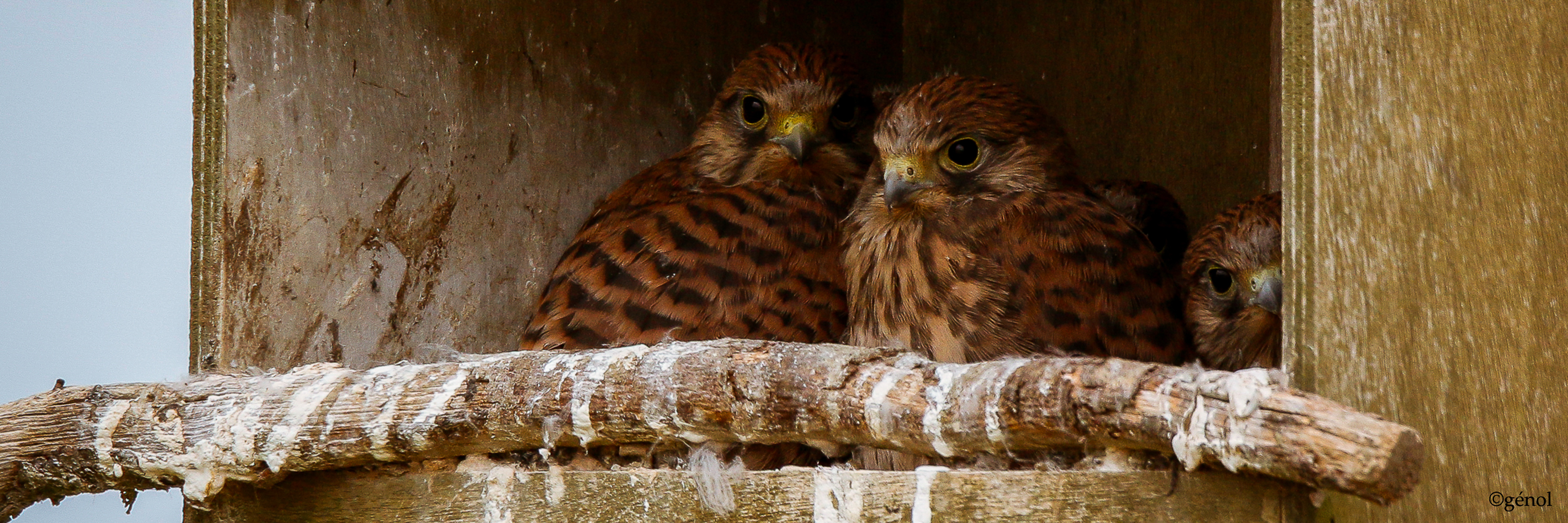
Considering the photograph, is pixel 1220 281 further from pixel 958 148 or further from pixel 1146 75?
pixel 1146 75

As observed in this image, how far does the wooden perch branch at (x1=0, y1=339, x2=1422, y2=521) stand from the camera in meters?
1.44

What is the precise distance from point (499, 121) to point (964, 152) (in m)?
1.08

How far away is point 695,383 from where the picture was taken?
6.48 ft

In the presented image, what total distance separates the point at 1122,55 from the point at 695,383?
214 cm

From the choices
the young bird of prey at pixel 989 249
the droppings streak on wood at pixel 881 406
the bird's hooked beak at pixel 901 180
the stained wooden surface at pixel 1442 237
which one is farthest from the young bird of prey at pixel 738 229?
the stained wooden surface at pixel 1442 237

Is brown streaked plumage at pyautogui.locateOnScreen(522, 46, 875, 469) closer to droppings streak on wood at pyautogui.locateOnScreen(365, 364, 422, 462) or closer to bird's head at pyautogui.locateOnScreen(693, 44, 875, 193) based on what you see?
bird's head at pyautogui.locateOnScreen(693, 44, 875, 193)

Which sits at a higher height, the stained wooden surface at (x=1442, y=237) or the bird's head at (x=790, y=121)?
the bird's head at (x=790, y=121)

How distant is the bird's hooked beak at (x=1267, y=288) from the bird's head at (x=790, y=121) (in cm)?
101

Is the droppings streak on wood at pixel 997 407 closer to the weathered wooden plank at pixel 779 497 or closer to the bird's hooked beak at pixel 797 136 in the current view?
the weathered wooden plank at pixel 779 497

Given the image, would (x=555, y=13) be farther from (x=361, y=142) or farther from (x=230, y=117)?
(x=230, y=117)

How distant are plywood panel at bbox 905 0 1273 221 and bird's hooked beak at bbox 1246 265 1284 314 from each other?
2.45ft

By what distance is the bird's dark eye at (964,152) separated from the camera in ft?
9.14

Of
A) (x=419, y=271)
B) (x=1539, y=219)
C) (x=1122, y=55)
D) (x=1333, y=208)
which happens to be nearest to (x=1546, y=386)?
(x=1539, y=219)

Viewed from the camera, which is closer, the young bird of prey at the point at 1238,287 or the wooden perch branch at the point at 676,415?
the wooden perch branch at the point at 676,415
